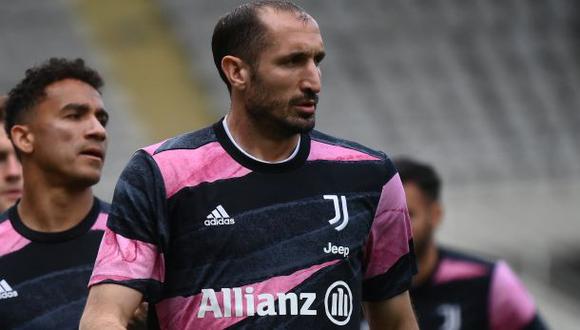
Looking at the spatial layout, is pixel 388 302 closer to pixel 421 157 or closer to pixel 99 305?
pixel 99 305

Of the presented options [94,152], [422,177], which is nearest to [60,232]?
[94,152]

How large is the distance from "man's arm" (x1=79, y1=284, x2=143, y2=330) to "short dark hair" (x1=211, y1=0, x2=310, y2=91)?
2.36 ft

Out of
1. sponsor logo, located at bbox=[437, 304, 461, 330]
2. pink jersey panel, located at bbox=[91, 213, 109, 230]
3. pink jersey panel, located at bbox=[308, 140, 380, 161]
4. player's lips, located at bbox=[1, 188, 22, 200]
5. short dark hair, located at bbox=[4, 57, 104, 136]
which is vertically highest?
short dark hair, located at bbox=[4, 57, 104, 136]

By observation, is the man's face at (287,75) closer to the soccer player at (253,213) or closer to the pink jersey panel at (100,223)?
the soccer player at (253,213)

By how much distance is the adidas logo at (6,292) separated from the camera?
4.86 metres

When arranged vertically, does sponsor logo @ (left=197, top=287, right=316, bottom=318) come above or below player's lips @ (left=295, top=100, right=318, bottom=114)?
below

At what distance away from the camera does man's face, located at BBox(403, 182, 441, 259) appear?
6.89 m

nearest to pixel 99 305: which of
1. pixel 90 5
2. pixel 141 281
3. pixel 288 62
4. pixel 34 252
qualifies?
pixel 141 281

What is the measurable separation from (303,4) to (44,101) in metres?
11.4

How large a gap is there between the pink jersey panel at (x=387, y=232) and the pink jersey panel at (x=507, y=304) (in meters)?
2.20

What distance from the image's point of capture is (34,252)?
4.99 meters

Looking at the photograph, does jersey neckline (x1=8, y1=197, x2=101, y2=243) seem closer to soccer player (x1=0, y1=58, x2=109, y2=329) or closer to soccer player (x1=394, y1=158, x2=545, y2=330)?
soccer player (x1=0, y1=58, x2=109, y2=329)

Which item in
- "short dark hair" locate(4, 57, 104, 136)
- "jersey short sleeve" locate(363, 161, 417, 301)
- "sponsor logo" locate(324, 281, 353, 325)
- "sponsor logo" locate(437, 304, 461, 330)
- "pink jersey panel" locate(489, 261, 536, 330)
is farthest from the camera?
"sponsor logo" locate(437, 304, 461, 330)

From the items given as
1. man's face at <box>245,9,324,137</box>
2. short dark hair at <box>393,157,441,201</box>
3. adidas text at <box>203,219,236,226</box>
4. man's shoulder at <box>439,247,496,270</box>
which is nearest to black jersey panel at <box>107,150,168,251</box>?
adidas text at <box>203,219,236,226</box>
